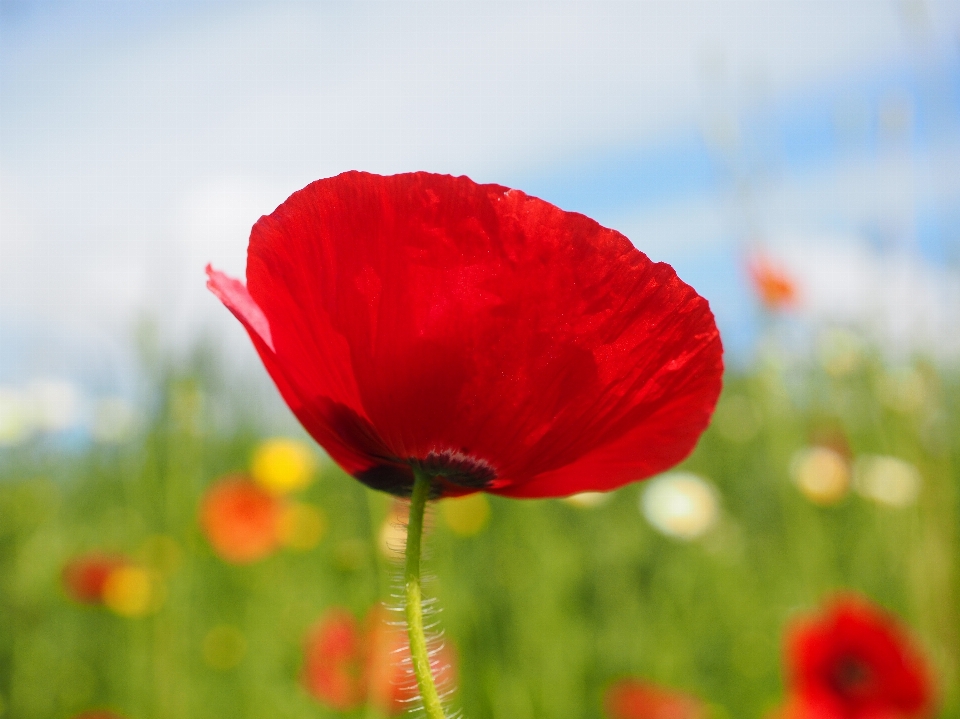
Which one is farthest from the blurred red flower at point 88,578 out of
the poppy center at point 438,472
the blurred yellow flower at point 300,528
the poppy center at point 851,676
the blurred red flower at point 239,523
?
the poppy center at point 438,472

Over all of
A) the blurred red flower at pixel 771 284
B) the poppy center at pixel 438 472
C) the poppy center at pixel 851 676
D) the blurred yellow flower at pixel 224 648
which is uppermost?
the blurred red flower at pixel 771 284

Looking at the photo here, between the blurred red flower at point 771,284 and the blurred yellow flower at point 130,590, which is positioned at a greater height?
the blurred red flower at point 771,284

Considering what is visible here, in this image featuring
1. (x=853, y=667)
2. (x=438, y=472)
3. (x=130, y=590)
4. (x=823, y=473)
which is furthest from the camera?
(x=823, y=473)

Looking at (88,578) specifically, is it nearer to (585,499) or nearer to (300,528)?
(300,528)

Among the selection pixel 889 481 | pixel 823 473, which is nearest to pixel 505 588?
pixel 889 481

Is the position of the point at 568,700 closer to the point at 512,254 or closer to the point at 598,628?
the point at 598,628

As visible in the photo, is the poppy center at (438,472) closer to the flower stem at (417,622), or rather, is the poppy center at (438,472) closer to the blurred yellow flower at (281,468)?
the flower stem at (417,622)

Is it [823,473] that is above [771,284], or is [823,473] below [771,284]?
below
